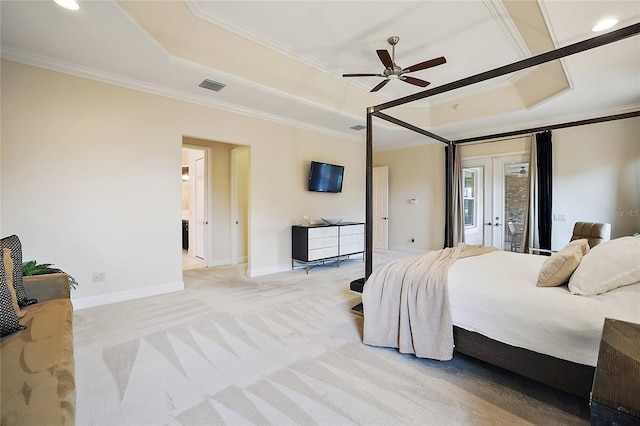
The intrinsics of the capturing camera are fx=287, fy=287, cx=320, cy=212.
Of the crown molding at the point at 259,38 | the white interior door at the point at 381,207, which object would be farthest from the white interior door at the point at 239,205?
the white interior door at the point at 381,207

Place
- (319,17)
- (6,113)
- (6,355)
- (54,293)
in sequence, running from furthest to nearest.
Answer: (319,17) < (6,113) < (54,293) < (6,355)

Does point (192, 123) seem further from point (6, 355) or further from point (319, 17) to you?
point (6, 355)

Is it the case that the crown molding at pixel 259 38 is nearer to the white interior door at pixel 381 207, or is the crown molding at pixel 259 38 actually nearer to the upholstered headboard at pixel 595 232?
the white interior door at pixel 381 207

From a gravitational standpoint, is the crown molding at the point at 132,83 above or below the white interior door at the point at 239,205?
above

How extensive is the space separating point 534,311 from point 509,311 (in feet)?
0.45

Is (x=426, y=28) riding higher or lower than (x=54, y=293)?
higher

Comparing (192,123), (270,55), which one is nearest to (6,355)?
(192,123)

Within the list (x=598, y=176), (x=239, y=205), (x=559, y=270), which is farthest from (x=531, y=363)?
(x=239, y=205)

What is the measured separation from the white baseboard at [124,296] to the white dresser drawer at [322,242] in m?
2.15

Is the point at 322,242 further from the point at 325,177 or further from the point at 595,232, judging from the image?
the point at 595,232

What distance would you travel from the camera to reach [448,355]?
214 centimetres

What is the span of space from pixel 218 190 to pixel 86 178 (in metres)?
2.41

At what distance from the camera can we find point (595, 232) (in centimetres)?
384

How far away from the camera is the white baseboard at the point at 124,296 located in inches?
134
